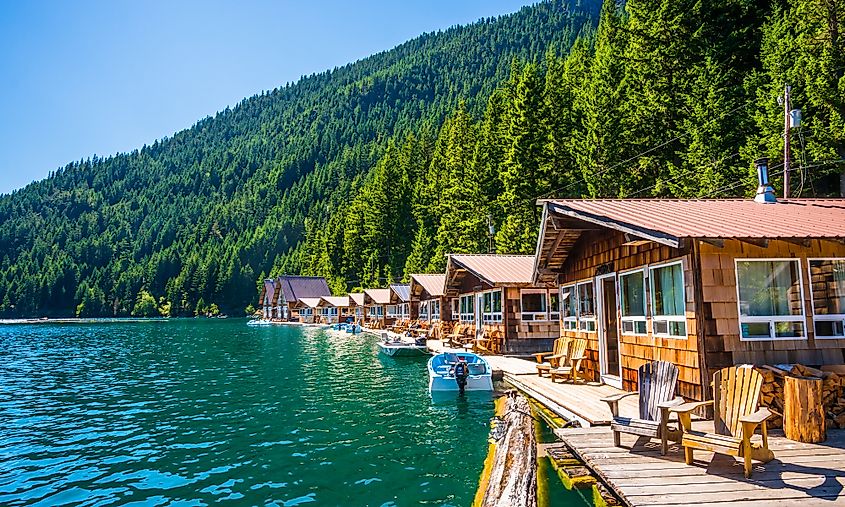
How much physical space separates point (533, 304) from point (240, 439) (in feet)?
50.7

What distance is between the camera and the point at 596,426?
9734 millimetres

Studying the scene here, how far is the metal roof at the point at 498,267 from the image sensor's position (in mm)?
23469

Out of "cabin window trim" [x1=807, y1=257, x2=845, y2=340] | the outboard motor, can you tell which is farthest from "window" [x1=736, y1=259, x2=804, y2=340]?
the outboard motor

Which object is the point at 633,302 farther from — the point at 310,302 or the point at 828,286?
the point at 310,302

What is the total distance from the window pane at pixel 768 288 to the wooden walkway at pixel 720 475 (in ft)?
7.02

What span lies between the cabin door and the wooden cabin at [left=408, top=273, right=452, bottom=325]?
18.9 metres

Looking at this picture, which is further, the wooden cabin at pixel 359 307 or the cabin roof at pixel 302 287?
the cabin roof at pixel 302 287

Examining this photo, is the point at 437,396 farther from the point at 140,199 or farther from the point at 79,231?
the point at 140,199

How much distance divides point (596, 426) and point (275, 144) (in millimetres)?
201631

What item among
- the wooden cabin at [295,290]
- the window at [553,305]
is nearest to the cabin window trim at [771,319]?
the window at [553,305]

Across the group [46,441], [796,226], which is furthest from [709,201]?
[46,441]

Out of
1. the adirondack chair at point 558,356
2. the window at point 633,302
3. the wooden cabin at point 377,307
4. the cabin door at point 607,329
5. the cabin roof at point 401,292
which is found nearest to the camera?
the window at point 633,302

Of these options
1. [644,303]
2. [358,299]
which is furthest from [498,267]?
[358,299]

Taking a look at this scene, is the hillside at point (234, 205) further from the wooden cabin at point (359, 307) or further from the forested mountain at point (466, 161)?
the wooden cabin at point (359, 307)
